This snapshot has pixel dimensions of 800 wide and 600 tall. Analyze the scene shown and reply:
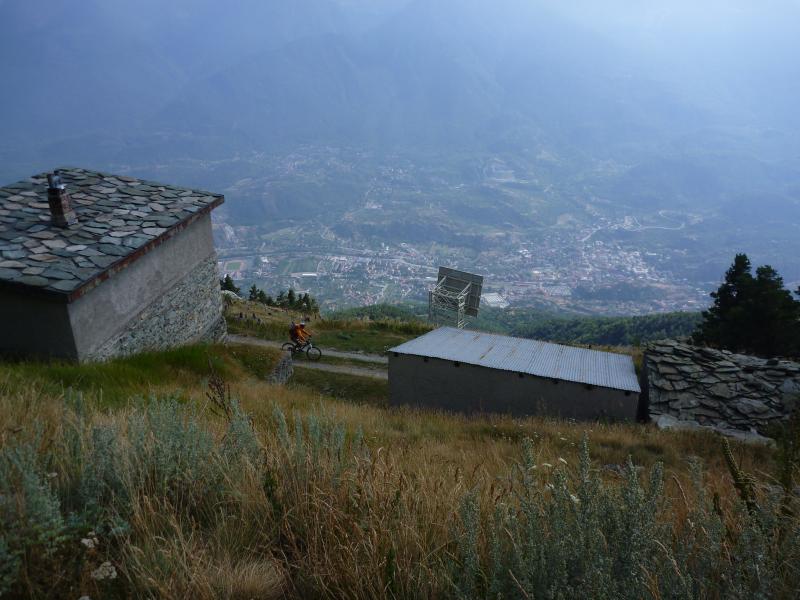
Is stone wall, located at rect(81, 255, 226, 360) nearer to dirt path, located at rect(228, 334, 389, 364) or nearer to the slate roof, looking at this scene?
the slate roof

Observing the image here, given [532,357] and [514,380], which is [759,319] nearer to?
[532,357]

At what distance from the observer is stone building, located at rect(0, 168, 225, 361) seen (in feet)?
34.2

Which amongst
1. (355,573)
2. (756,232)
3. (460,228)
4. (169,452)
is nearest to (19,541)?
(169,452)

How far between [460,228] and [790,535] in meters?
169

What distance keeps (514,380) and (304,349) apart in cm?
960

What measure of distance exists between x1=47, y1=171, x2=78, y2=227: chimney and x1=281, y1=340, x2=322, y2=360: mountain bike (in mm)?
8653

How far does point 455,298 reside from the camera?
77.2ft

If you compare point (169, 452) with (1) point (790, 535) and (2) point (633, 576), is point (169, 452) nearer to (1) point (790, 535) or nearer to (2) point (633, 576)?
(2) point (633, 576)

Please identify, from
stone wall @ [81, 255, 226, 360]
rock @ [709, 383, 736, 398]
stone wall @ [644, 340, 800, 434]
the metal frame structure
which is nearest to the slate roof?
stone wall @ [81, 255, 226, 360]

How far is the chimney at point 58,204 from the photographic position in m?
12.1

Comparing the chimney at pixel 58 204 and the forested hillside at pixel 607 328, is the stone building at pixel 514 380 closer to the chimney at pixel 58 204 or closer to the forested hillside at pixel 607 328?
the chimney at pixel 58 204

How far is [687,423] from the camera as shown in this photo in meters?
11.3

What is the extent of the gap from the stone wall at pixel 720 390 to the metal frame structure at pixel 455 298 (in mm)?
10538

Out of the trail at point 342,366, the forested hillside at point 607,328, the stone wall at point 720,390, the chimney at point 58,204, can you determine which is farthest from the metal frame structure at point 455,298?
the chimney at point 58,204
